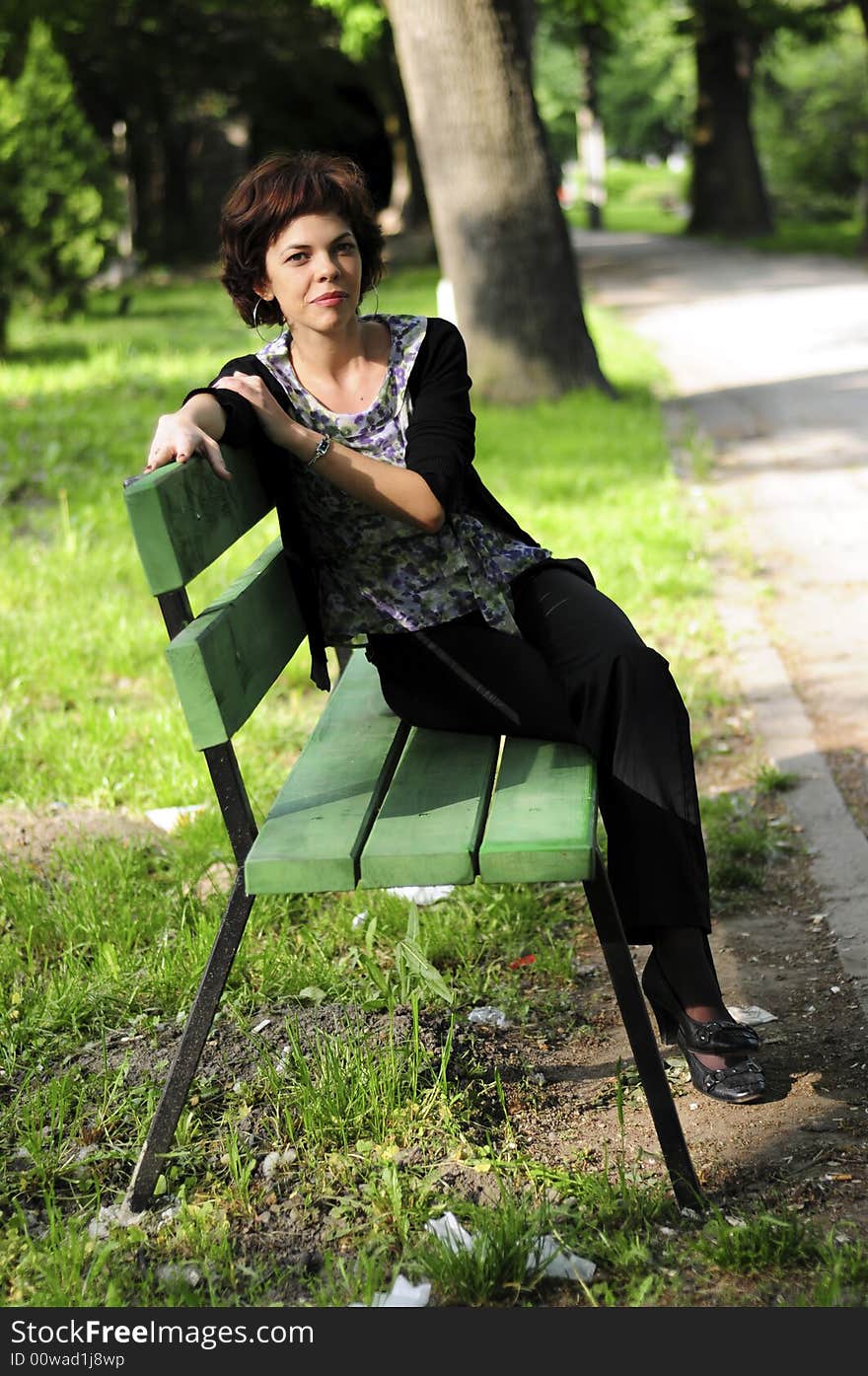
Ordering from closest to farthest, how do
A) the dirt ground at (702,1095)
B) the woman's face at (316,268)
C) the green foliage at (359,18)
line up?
the dirt ground at (702,1095) → the woman's face at (316,268) → the green foliage at (359,18)

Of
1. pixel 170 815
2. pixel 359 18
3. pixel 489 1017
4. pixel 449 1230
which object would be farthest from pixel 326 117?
pixel 449 1230

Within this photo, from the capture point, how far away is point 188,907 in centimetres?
364

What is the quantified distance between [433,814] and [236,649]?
0.46 metres

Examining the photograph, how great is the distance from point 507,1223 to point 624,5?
25.4 meters

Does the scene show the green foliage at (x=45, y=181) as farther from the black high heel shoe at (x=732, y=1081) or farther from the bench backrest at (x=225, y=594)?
the black high heel shoe at (x=732, y=1081)

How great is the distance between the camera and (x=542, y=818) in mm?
2559

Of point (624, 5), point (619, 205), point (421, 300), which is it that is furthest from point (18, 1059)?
point (619, 205)

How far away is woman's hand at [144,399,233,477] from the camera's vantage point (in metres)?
2.65

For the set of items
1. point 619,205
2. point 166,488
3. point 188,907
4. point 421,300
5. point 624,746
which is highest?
point 166,488

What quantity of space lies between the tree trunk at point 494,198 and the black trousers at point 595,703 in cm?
782

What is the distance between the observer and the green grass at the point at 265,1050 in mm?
2389

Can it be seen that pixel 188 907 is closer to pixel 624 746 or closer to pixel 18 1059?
pixel 18 1059

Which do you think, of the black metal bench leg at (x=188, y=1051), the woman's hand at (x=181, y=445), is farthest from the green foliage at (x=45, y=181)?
the black metal bench leg at (x=188, y=1051)

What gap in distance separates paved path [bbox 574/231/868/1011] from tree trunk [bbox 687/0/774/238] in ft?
46.0
